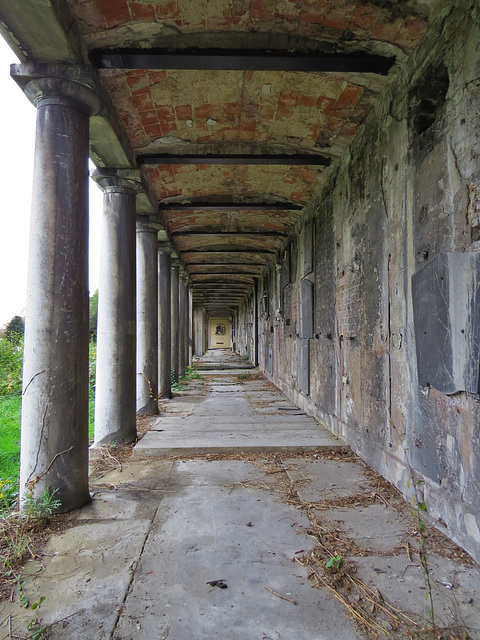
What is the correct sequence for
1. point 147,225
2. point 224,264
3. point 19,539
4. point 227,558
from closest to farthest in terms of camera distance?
point 227,558 → point 19,539 → point 147,225 → point 224,264

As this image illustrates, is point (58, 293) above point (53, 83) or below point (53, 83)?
below

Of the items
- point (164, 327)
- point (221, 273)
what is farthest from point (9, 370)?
point (221, 273)

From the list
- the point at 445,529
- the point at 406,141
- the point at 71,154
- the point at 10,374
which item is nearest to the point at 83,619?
the point at 445,529

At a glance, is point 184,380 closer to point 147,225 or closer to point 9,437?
point 147,225

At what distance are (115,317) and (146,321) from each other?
171cm

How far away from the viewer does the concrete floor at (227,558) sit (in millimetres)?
1785

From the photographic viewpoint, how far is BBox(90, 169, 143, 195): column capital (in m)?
4.68

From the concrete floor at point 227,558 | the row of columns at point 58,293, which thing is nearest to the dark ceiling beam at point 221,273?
the concrete floor at point 227,558

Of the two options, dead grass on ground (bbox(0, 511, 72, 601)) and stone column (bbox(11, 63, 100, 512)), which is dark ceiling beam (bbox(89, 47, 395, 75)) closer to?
stone column (bbox(11, 63, 100, 512))

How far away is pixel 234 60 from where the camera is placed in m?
3.12

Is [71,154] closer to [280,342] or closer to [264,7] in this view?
[264,7]

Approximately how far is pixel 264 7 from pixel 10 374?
32.1ft

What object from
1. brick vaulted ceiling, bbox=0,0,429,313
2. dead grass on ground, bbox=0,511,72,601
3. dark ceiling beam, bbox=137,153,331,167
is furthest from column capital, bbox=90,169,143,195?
dead grass on ground, bbox=0,511,72,601

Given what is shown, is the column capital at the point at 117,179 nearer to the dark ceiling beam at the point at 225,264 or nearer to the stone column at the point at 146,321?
the stone column at the point at 146,321
